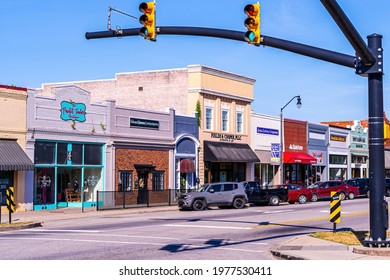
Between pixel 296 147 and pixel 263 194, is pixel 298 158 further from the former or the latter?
pixel 263 194

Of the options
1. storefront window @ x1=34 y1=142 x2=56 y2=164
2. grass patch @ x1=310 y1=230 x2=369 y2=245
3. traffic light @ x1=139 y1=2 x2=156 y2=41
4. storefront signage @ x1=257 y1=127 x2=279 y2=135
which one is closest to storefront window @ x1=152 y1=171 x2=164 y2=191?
storefront window @ x1=34 y1=142 x2=56 y2=164

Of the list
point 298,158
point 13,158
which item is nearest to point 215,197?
point 13,158

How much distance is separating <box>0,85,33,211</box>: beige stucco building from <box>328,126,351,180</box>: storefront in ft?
138

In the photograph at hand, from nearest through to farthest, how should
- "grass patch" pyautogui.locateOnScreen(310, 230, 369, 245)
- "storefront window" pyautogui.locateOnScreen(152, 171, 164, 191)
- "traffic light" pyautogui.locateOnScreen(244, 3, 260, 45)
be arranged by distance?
"traffic light" pyautogui.locateOnScreen(244, 3, 260, 45) < "grass patch" pyautogui.locateOnScreen(310, 230, 369, 245) < "storefront window" pyautogui.locateOnScreen(152, 171, 164, 191)

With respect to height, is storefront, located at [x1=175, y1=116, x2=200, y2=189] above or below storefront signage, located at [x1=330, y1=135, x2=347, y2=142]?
below

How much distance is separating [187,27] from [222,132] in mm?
32422

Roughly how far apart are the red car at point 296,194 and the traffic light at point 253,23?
29.4 meters

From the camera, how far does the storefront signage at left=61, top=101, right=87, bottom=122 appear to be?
3547 centimetres

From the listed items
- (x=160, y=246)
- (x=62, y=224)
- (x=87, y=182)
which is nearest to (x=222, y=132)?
(x=87, y=182)

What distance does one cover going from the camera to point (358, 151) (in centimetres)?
7469

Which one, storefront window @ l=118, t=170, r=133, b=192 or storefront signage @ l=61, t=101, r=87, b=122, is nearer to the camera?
storefront signage @ l=61, t=101, r=87, b=122

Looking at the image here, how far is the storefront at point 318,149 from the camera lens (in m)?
63.1

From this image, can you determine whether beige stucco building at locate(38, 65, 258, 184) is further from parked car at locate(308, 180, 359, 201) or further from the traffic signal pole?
the traffic signal pole

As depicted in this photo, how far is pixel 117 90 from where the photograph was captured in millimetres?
50594
